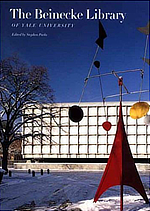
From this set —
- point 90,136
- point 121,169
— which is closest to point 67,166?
point 90,136

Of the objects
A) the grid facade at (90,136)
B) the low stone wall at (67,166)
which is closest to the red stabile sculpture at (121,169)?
the low stone wall at (67,166)

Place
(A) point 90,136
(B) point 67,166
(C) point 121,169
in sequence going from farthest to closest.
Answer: (A) point 90,136 → (B) point 67,166 → (C) point 121,169

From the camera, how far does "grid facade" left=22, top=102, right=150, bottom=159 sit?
4678 cm

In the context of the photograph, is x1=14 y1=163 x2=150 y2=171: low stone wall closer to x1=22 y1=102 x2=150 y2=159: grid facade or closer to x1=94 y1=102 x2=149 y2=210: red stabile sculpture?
x1=22 y1=102 x2=150 y2=159: grid facade

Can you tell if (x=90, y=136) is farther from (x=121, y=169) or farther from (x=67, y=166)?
(x=121, y=169)

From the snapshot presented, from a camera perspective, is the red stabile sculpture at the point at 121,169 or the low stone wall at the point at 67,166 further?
the low stone wall at the point at 67,166

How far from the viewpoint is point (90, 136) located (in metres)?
48.0

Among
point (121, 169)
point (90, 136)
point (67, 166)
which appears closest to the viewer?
point (121, 169)

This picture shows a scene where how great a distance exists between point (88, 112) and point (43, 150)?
9.98 m

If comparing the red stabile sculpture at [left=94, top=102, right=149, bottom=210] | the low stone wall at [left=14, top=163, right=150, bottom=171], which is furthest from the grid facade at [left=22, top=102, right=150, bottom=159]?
the red stabile sculpture at [left=94, top=102, right=149, bottom=210]

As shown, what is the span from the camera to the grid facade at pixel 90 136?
153ft

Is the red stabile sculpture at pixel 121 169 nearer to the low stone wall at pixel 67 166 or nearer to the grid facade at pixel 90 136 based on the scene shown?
the low stone wall at pixel 67 166

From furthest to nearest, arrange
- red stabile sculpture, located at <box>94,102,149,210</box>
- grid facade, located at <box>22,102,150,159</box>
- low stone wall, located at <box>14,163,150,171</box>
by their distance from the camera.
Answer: grid facade, located at <box>22,102,150,159</box> < low stone wall, located at <box>14,163,150,171</box> < red stabile sculpture, located at <box>94,102,149,210</box>

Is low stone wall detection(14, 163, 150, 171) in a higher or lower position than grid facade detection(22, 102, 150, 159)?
lower
